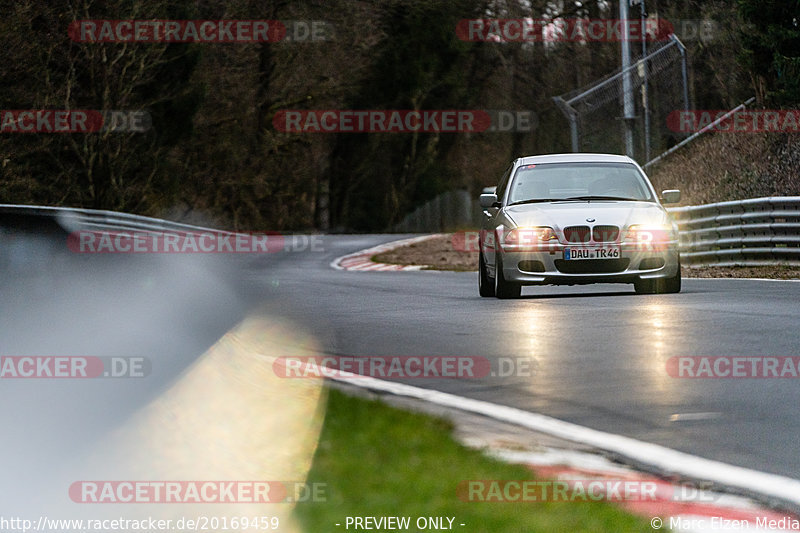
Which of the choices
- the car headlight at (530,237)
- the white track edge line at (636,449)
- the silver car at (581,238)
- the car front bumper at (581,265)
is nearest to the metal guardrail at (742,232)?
the silver car at (581,238)

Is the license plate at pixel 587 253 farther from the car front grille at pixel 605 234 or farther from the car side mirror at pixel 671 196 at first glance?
the car side mirror at pixel 671 196

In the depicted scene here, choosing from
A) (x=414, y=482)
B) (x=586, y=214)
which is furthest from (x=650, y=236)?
(x=414, y=482)

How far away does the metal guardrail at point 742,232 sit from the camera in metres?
22.1

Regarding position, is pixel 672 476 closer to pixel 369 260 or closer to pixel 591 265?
pixel 591 265

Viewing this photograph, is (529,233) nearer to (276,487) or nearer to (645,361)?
(645,361)

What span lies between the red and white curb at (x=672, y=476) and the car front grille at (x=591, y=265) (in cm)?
810

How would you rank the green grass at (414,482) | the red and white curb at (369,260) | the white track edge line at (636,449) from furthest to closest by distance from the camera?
the red and white curb at (369,260) → the white track edge line at (636,449) → the green grass at (414,482)

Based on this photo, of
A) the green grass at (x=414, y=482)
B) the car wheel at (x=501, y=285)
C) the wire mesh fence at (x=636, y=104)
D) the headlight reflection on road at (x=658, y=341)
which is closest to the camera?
the green grass at (x=414, y=482)

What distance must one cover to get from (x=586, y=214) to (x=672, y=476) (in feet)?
33.4

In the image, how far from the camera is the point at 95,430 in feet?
15.6

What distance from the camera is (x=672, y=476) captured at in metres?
5.91

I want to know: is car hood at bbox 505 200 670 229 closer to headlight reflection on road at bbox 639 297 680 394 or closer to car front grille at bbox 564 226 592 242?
car front grille at bbox 564 226 592 242

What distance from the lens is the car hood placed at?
15.9 m

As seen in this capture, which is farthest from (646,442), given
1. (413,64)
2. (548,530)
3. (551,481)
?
(413,64)
